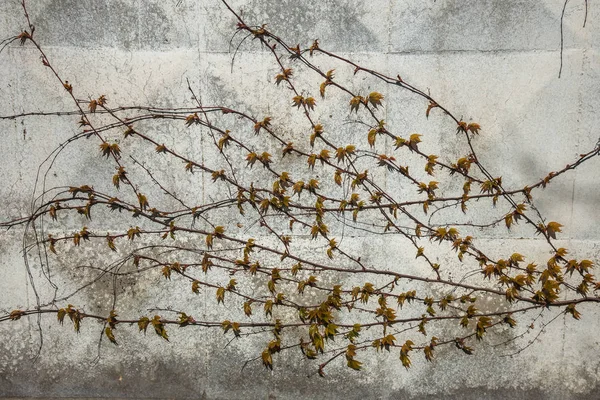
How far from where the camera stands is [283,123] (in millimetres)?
3088

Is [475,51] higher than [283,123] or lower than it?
higher

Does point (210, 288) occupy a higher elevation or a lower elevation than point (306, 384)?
higher

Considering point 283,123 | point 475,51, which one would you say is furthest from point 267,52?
point 475,51

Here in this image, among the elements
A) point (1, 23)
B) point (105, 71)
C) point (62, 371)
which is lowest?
point (62, 371)

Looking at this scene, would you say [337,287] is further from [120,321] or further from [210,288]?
[120,321]

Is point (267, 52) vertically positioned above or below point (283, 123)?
above

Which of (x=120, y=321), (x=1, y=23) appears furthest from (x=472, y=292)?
(x=1, y=23)

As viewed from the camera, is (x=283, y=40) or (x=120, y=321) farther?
(x=120, y=321)

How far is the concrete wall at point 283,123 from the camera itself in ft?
9.76

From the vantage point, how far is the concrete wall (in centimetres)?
297

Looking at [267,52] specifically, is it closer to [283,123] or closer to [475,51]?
[283,123]

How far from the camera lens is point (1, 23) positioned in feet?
9.92

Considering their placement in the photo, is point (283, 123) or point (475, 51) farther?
point (283, 123)

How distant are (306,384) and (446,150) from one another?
1812 millimetres
